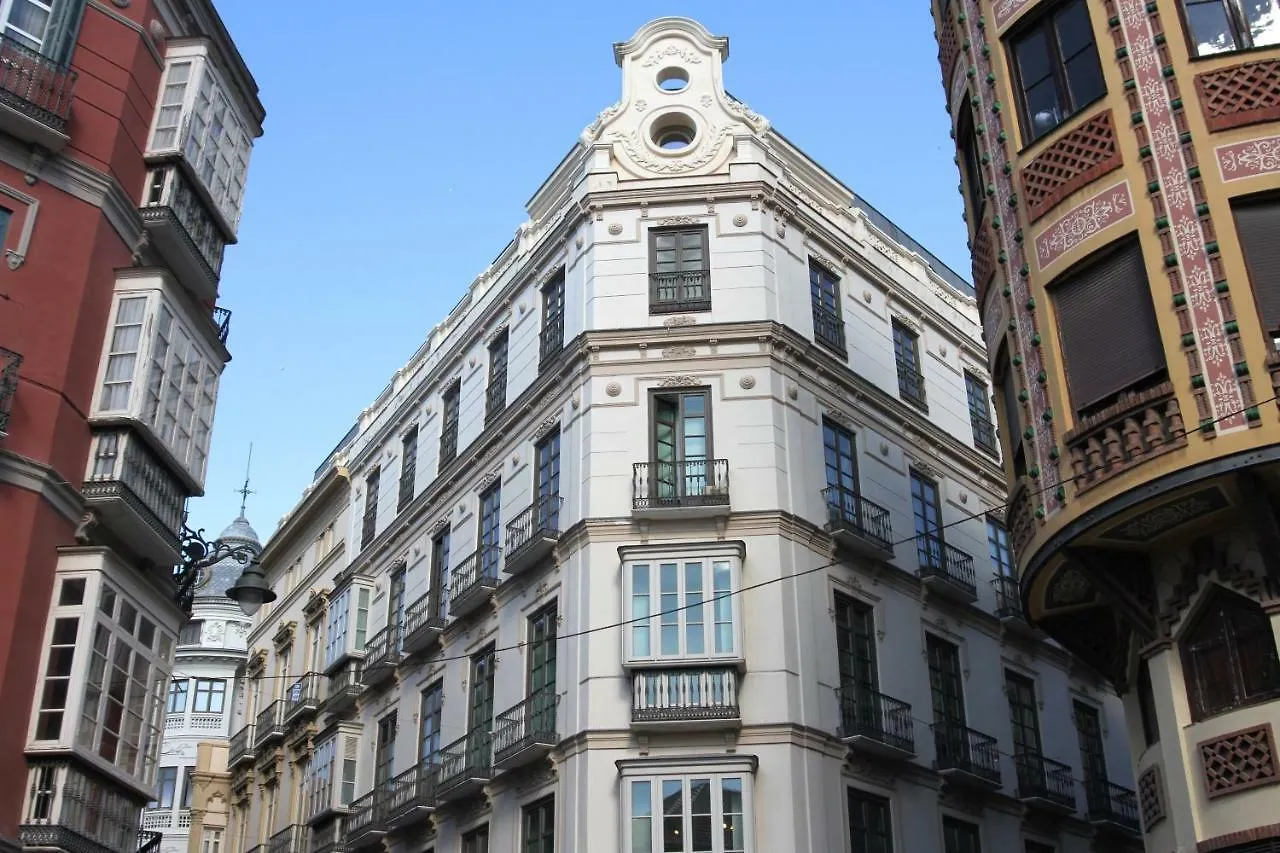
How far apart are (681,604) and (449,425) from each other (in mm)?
11207

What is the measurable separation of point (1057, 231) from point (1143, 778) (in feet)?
21.7

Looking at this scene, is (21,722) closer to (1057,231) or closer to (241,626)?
(1057,231)

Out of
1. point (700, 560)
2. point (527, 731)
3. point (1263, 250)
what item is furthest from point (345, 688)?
point (1263, 250)

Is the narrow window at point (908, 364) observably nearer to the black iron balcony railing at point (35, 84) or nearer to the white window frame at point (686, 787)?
the white window frame at point (686, 787)

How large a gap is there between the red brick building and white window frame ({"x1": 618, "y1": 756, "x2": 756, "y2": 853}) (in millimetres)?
7743

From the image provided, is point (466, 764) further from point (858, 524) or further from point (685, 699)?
point (858, 524)

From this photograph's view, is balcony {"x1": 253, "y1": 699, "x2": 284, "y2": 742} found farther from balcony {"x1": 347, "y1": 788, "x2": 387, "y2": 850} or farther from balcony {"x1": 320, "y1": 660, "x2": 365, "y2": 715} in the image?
balcony {"x1": 347, "y1": 788, "x2": 387, "y2": 850}

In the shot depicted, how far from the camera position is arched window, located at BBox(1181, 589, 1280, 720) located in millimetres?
13961

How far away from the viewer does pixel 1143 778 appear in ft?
52.9

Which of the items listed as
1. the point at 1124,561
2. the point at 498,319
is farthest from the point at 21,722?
the point at 498,319

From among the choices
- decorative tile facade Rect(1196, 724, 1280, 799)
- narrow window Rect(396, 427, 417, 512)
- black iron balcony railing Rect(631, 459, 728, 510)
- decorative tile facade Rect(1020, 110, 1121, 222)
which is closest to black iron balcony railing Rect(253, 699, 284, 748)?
narrow window Rect(396, 427, 417, 512)

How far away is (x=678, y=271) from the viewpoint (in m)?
27.6

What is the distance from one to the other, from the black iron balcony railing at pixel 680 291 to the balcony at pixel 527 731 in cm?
787

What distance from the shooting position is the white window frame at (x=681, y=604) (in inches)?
922
